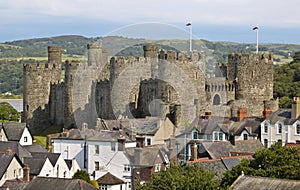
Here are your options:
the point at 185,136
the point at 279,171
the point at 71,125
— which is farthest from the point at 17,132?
the point at 279,171

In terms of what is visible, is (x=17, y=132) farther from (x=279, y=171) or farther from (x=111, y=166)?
(x=279, y=171)

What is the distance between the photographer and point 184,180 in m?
A: 29.3

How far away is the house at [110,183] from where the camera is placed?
39.9 m

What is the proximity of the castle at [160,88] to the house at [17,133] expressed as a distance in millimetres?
4776

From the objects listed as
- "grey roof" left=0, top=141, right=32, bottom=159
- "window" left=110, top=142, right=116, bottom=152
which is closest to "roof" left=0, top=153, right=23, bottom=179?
"grey roof" left=0, top=141, right=32, bottom=159

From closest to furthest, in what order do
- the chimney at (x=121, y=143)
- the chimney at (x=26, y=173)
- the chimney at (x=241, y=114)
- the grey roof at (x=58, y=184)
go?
the grey roof at (x=58, y=184) → the chimney at (x=26, y=173) → the chimney at (x=121, y=143) → the chimney at (x=241, y=114)

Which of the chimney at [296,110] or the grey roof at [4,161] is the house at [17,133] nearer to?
the grey roof at [4,161]

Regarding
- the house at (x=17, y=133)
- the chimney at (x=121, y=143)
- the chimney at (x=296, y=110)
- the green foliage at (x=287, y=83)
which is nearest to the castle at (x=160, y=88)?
the chimney at (x=296, y=110)

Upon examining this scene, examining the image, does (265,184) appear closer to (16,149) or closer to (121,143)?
(121,143)

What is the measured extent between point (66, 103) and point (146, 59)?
332 inches

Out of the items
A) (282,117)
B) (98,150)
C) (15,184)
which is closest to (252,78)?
(282,117)

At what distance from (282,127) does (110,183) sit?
1204 cm

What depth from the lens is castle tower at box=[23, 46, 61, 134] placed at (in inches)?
Answer: 2480

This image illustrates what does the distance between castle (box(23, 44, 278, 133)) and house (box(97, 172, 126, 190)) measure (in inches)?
374
